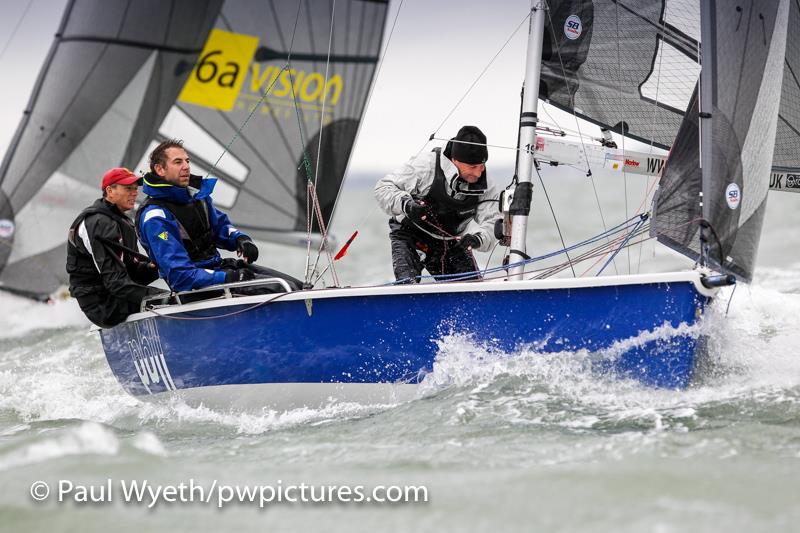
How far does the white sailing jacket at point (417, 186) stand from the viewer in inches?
154

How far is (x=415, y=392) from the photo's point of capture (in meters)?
3.27

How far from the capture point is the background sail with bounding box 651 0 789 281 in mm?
3250

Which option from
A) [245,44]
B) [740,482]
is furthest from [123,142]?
[740,482]

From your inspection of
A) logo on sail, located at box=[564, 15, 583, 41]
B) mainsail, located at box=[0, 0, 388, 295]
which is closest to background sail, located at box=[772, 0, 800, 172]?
logo on sail, located at box=[564, 15, 583, 41]

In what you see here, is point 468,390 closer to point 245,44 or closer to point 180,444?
point 180,444

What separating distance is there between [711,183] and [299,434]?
1640mm

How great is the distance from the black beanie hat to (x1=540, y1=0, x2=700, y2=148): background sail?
47 cm

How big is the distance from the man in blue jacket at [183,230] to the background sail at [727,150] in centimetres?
142

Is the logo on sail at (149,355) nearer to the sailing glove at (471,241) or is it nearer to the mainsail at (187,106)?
the sailing glove at (471,241)

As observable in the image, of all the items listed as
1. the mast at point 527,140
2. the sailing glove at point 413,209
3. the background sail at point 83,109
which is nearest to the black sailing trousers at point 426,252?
the sailing glove at point 413,209

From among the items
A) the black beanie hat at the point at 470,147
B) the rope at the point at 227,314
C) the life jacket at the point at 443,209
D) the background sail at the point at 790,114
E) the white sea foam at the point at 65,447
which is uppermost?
the background sail at the point at 790,114

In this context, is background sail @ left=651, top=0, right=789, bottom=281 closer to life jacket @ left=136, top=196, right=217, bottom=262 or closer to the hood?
the hood

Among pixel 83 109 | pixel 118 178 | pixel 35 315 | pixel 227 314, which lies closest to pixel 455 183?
pixel 227 314

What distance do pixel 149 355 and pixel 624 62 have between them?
2.43m
